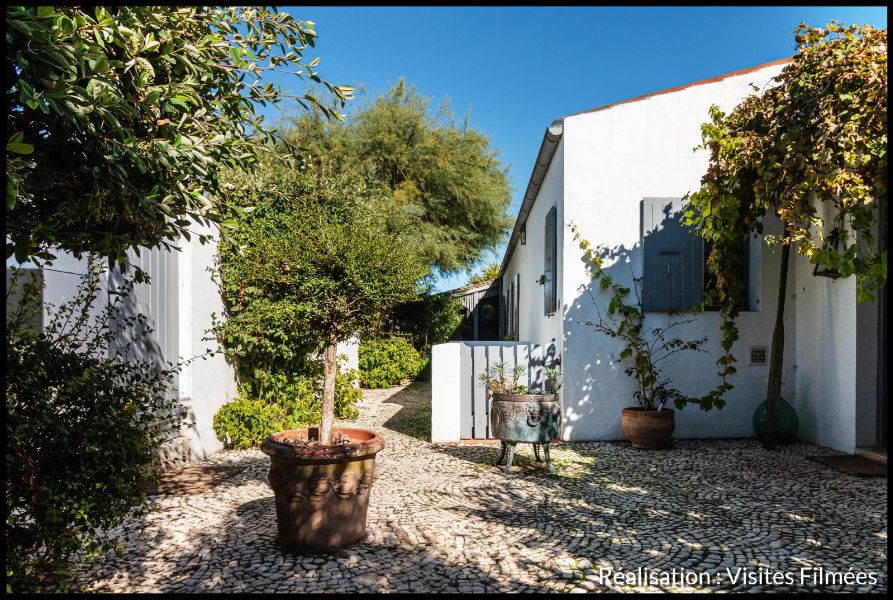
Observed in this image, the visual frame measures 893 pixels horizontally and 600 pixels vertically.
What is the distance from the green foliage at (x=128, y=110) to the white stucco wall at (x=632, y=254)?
447 cm

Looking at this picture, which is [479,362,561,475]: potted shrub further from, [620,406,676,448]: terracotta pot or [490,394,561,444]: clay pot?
[620,406,676,448]: terracotta pot

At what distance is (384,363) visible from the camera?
1359 centimetres

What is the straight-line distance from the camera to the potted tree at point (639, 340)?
22.0 ft

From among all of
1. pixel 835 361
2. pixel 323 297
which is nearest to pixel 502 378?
pixel 323 297

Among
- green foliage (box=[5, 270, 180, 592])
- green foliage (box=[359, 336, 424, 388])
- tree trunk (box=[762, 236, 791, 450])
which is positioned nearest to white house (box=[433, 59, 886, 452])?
tree trunk (box=[762, 236, 791, 450])

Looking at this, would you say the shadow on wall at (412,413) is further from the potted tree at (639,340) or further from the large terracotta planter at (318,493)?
the large terracotta planter at (318,493)

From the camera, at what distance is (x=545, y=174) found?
8688 mm

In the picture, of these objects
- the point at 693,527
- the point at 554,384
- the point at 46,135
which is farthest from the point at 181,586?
the point at 554,384

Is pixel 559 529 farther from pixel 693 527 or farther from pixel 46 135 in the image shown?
pixel 46 135

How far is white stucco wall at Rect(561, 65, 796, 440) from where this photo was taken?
22.5 feet

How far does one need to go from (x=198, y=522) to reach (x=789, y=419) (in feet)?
19.7

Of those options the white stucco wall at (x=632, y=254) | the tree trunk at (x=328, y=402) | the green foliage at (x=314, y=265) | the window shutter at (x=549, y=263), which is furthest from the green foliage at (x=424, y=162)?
the tree trunk at (x=328, y=402)

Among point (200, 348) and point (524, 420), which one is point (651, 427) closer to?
point (524, 420)

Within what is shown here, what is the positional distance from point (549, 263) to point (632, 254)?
1358 millimetres
